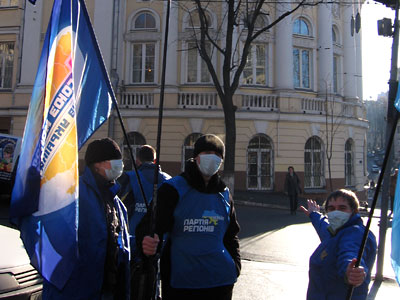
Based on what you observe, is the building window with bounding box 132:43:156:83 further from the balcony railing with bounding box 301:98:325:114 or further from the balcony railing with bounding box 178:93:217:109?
the balcony railing with bounding box 301:98:325:114

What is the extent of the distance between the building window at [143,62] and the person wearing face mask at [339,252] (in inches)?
710

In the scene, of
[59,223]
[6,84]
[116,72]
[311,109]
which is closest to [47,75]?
[59,223]

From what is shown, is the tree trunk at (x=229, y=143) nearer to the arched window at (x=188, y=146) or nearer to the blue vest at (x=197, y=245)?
the arched window at (x=188, y=146)

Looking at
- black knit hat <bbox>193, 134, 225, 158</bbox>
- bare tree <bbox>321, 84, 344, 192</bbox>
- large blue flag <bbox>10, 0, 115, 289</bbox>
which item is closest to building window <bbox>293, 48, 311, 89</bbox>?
bare tree <bbox>321, 84, 344, 192</bbox>

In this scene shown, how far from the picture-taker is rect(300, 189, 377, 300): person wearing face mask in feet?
8.54

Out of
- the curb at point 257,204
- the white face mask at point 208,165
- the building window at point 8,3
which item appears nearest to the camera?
the white face mask at point 208,165

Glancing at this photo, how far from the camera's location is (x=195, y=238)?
2.78m

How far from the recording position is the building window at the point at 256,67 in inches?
789

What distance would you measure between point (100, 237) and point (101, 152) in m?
0.60

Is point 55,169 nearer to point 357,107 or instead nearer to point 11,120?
point 11,120

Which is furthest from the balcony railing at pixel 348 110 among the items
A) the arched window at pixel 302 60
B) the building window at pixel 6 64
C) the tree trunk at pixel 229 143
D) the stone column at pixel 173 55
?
the building window at pixel 6 64

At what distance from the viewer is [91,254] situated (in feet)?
7.92

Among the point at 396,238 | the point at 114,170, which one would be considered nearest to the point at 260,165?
the point at 114,170

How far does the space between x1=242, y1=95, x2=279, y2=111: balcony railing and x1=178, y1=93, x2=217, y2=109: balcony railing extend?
5.18 ft
